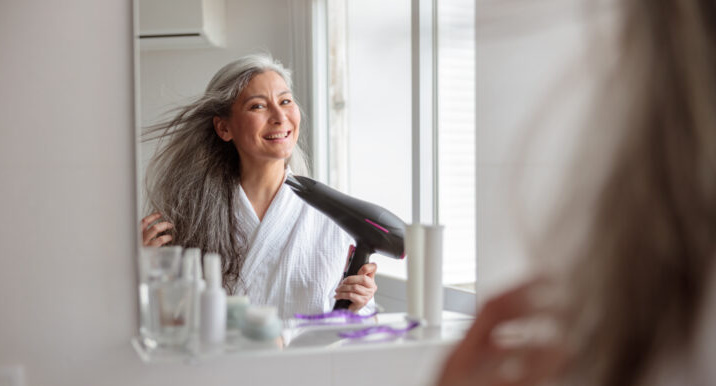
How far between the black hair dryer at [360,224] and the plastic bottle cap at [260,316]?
0.54ft

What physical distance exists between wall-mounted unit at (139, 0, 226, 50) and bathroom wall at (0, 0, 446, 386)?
33mm

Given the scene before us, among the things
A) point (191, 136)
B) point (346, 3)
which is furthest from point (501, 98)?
point (191, 136)

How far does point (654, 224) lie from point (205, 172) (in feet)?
3.18

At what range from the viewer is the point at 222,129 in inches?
47.0

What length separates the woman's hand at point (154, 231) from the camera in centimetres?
114

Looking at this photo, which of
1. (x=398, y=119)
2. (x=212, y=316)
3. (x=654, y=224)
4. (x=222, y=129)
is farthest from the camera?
(x=398, y=119)

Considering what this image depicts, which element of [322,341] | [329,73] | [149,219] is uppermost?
[329,73]

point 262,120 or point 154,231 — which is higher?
point 262,120

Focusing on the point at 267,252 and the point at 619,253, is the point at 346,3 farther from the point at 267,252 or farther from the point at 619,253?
the point at 619,253

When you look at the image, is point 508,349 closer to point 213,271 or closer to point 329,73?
point 213,271

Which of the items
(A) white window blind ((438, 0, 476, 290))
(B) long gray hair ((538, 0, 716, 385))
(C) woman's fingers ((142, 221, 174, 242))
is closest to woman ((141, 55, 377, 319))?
(C) woman's fingers ((142, 221, 174, 242))

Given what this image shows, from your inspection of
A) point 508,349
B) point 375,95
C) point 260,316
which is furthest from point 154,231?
point 508,349

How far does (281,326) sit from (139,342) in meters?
0.25

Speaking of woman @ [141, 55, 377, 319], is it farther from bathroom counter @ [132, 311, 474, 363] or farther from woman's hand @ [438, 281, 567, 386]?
woman's hand @ [438, 281, 567, 386]
